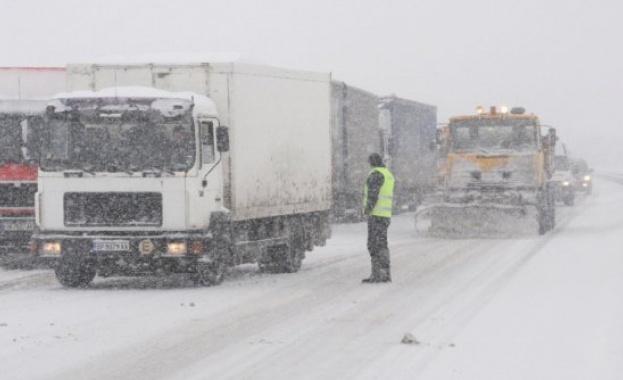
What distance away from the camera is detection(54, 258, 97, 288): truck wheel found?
1546 centimetres

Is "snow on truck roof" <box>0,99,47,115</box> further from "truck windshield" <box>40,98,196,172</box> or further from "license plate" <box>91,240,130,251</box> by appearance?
"license plate" <box>91,240,130,251</box>

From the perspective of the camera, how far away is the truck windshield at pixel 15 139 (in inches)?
746

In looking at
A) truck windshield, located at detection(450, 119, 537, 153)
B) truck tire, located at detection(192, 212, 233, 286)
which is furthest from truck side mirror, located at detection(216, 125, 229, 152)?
truck windshield, located at detection(450, 119, 537, 153)

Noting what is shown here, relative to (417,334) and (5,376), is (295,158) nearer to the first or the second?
(417,334)

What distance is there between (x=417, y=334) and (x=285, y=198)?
685cm

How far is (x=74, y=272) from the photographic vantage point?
15.7 metres

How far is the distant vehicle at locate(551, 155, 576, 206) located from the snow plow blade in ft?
52.6

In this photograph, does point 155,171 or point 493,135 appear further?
point 493,135

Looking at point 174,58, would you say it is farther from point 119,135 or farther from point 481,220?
point 481,220

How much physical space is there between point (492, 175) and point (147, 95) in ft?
44.0

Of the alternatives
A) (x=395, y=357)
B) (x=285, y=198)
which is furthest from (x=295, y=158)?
(x=395, y=357)

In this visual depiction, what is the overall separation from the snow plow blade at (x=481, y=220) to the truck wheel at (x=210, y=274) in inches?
477

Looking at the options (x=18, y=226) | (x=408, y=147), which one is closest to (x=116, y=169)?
(x=18, y=226)

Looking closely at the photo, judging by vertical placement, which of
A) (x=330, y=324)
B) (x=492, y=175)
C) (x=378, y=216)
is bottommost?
(x=330, y=324)
